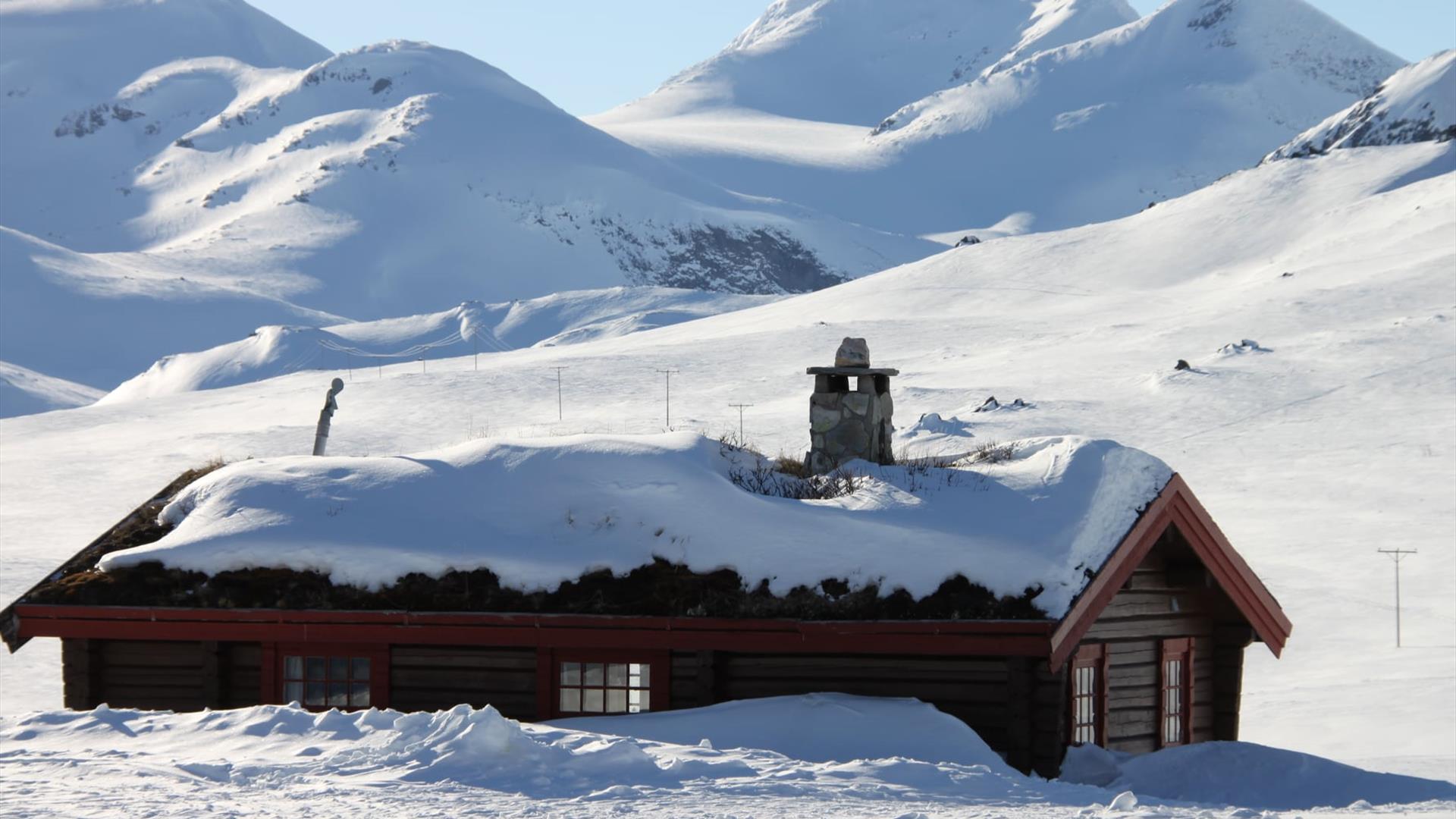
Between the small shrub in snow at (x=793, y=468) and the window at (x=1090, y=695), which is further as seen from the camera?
the small shrub in snow at (x=793, y=468)

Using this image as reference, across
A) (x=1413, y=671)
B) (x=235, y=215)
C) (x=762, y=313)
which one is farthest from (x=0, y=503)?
(x=235, y=215)

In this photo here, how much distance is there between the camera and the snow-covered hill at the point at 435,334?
102m

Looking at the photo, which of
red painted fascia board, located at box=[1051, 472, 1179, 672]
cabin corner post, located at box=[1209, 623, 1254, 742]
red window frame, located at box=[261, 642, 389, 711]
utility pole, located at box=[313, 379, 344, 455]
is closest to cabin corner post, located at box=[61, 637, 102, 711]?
red window frame, located at box=[261, 642, 389, 711]

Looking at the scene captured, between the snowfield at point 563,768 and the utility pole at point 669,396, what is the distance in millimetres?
35736

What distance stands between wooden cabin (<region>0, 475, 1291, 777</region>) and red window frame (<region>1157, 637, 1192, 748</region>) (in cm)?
2

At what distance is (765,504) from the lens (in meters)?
13.4

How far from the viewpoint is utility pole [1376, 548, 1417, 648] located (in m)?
29.2

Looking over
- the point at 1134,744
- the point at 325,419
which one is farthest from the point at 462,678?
the point at 1134,744

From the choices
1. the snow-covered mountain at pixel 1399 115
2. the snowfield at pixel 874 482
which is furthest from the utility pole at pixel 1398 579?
the snow-covered mountain at pixel 1399 115

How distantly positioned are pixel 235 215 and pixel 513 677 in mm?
192355

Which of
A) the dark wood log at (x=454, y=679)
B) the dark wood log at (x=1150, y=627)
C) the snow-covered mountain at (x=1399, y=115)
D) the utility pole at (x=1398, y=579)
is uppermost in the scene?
the snow-covered mountain at (x=1399, y=115)

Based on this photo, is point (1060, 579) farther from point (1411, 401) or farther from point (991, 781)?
point (1411, 401)

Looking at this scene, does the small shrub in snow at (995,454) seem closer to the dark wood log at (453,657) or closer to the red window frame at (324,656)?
the dark wood log at (453,657)

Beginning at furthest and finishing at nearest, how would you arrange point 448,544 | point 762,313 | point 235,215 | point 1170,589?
point 235,215
point 762,313
point 1170,589
point 448,544
